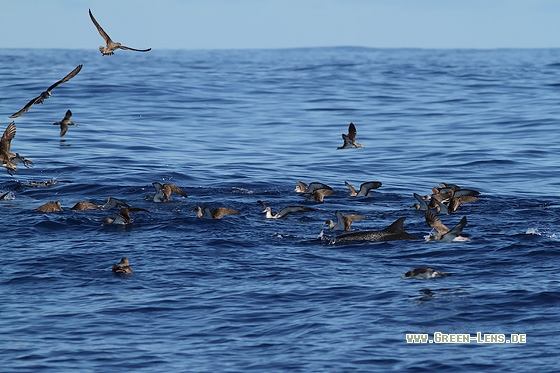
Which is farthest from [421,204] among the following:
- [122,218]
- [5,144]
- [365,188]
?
[5,144]

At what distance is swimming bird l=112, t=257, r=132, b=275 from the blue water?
0.62 ft

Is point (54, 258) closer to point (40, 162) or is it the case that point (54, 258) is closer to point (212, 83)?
point (40, 162)

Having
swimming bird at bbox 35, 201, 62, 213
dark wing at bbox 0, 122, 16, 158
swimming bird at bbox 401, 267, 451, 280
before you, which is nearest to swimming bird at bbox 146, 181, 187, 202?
swimming bird at bbox 35, 201, 62, 213

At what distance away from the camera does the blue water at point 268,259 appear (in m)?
12.2

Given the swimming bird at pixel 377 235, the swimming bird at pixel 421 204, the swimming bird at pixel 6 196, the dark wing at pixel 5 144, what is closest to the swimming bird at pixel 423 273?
the swimming bird at pixel 377 235

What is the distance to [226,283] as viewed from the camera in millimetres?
15125

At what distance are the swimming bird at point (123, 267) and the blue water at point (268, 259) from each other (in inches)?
7.4

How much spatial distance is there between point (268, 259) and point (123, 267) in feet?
9.40

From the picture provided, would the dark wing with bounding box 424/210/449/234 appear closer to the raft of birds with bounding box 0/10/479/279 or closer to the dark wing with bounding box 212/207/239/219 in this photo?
the raft of birds with bounding box 0/10/479/279

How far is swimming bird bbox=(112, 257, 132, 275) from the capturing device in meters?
15.2

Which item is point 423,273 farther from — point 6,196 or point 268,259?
point 6,196

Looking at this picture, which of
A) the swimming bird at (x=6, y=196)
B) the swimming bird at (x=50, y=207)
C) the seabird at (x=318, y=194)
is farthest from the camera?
the seabird at (x=318, y=194)

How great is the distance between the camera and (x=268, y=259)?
1650 cm

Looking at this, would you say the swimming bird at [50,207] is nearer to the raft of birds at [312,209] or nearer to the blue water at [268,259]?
the raft of birds at [312,209]
